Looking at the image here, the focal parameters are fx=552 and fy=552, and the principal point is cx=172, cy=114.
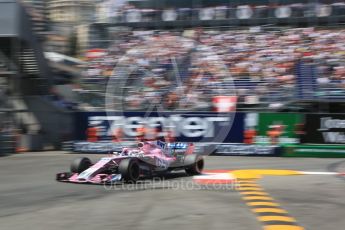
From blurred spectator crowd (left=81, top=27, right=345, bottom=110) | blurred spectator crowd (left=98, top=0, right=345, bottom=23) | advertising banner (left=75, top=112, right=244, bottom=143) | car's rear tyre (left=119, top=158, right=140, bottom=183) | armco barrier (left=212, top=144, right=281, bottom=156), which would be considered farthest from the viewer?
blurred spectator crowd (left=98, top=0, right=345, bottom=23)

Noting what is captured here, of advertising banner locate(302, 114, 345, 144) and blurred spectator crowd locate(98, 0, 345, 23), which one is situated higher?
blurred spectator crowd locate(98, 0, 345, 23)

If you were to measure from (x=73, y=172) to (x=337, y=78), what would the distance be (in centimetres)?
1339

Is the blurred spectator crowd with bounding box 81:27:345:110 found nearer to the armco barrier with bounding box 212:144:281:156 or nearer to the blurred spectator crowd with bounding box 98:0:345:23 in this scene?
the blurred spectator crowd with bounding box 98:0:345:23

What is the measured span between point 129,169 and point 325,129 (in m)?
11.2

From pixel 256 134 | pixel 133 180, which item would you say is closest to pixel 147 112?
pixel 256 134

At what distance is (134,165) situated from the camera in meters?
11.1

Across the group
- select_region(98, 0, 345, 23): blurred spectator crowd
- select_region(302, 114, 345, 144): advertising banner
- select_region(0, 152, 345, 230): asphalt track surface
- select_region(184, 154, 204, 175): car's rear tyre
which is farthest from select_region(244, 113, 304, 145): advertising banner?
select_region(98, 0, 345, 23): blurred spectator crowd

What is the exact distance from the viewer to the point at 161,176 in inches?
497

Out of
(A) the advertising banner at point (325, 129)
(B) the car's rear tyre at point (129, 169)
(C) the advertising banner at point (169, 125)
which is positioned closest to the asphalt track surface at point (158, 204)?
(B) the car's rear tyre at point (129, 169)

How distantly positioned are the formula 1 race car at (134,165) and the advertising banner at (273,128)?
7.78 metres

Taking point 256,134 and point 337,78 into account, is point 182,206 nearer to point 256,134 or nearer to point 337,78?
point 256,134

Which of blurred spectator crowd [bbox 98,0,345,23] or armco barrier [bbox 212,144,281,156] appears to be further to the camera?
blurred spectator crowd [bbox 98,0,345,23]

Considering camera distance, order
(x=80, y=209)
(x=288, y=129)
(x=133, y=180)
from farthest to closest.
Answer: (x=288, y=129), (x=133, y=180), (x=80, y=209)

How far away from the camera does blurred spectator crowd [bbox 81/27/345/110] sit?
2183cm
